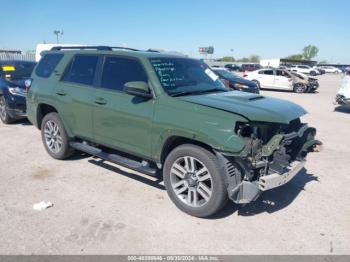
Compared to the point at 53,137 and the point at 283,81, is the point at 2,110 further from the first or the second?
the point at 283,81

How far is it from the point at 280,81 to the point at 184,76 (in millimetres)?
18688

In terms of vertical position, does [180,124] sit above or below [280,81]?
above

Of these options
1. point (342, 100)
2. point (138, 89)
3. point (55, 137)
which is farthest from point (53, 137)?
point (342, 100)

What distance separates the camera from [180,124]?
382 centimetres

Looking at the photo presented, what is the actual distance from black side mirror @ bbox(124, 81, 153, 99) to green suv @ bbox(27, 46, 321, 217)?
0.04ft

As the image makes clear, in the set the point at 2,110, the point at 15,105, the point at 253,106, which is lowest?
the point at 2,110

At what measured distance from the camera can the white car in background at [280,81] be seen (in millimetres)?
21422

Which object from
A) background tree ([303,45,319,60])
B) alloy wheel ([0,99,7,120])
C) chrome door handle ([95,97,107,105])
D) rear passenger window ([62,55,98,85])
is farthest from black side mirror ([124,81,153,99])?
background tree ([303,45,319,60])

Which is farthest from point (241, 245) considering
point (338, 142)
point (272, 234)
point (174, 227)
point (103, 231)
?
point (338, 142)

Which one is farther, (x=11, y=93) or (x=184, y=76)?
(x=11, y=93)

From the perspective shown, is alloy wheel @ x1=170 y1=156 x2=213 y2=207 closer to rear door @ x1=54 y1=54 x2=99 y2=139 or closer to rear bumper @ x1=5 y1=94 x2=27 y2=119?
rear door @ x1=54 y1=54 x2=99 y2=139

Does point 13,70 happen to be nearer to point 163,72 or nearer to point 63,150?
point 63,150

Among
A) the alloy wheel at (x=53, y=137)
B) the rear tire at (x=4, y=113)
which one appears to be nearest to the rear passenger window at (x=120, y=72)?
the alloy wheel at (x=53, y=137)

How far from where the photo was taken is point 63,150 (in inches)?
225
